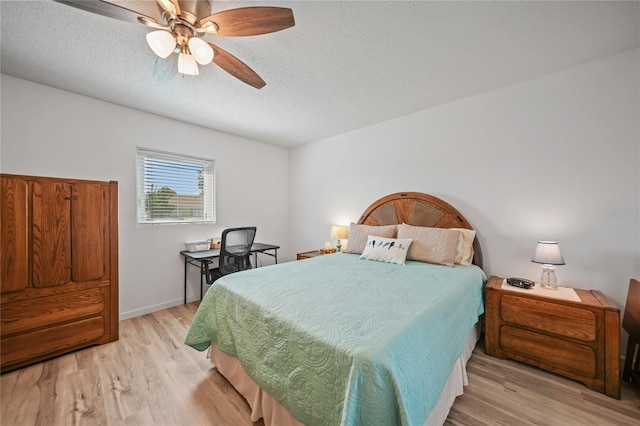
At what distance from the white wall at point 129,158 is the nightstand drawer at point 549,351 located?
11.5 feet

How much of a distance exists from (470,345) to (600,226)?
4.68ft

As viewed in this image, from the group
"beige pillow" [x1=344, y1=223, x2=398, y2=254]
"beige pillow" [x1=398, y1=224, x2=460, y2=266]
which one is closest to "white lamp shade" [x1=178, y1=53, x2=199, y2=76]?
"beige pillow" [x1=344, y1=223, x2=398, y2=254]

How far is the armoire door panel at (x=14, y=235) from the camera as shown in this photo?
1843mm

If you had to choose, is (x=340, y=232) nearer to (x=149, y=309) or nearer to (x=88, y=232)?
(x=149, y=309)

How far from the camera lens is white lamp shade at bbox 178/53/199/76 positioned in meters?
1.58

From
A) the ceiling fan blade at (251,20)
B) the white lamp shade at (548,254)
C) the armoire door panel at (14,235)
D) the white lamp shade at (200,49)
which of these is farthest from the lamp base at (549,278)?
the armoire door panel at (14,235)

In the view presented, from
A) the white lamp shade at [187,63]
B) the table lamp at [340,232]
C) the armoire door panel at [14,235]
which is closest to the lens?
the white lamp shade at [187,63]

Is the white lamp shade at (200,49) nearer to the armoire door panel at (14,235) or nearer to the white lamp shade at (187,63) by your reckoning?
the white lamp shade at (187,63)

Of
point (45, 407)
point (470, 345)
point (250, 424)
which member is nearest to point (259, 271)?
point (250, 424)

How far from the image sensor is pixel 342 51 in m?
1.85

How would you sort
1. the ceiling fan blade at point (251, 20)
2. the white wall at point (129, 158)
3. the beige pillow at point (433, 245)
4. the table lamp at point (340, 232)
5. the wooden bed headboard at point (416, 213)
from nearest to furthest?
the ceiling fan blade at point (251, 20), the white wall at point (129, 158), the beige pillow at point (433, 245), the wooden bed headboard at point (416, 213), the table lamp at point (340, 232)

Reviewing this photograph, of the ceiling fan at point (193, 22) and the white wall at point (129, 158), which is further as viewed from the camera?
the white wall at point (129, 158)

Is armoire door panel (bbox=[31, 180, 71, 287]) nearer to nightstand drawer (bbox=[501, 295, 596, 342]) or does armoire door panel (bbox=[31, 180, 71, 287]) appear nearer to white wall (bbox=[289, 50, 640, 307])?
white wall (bbox=[289, 50, 640, 307])

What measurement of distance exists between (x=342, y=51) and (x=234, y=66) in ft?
2.65
